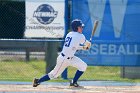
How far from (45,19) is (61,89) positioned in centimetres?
301

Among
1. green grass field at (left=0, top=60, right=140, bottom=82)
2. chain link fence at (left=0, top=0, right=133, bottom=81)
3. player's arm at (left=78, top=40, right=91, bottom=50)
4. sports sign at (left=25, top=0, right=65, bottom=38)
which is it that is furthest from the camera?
chain link fence at (left=0, top=0, right=133, bottom=81)

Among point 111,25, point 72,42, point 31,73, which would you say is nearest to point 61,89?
point 72,42

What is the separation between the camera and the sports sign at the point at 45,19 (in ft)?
48.2

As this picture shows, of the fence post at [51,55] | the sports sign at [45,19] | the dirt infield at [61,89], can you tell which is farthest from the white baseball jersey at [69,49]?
the fence post at [51,55]

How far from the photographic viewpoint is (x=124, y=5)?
14.7m

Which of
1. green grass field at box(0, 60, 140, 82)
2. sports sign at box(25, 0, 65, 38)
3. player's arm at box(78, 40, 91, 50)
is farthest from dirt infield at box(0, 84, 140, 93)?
sports sign at box(25, 0, 65, 38)

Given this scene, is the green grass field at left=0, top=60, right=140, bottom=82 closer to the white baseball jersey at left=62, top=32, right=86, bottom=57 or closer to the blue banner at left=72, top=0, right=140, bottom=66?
the blue banner at left=72, top=0, right=140, bottom=66

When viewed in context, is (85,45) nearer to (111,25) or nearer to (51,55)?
(111,25)

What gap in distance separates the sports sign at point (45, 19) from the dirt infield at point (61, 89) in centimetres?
217

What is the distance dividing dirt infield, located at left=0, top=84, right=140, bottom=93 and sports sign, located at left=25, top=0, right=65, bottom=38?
2175 mm

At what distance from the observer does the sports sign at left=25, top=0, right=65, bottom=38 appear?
14.7m

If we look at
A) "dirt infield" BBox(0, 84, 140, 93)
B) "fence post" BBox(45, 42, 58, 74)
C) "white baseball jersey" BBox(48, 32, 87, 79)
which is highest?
"white baseball jersey" BBox(48, 32, 87, 79)

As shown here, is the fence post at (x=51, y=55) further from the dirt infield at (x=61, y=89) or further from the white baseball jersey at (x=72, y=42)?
the white baseball jersey at (x=72, y=42)

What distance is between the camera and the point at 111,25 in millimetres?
14742
